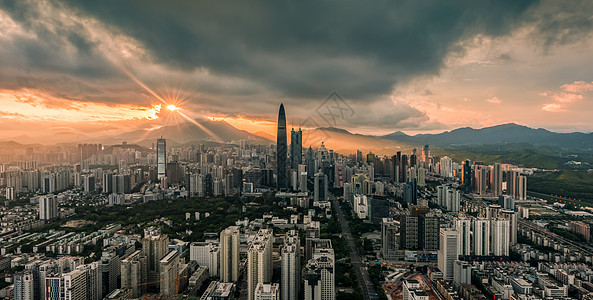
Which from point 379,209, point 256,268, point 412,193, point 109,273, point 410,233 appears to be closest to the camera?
point 256,268

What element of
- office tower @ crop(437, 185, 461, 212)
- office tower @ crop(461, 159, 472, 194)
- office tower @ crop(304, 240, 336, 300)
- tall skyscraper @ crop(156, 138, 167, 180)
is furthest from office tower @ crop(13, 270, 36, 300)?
office tower @ crop(461, 159, 472, 194)

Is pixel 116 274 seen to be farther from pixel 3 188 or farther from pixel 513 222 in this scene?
pixel 3 188

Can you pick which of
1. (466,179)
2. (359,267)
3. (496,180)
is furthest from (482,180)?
(359,267)

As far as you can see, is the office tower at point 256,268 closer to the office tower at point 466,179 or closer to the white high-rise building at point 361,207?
the white high-rise building at point 361,207

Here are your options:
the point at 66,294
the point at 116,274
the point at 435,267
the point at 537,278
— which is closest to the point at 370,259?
the point at 435,267

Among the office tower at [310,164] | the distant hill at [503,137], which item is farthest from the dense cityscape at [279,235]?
the distant hill at [503,137]

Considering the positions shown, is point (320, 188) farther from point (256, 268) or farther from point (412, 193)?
point (256, 268)

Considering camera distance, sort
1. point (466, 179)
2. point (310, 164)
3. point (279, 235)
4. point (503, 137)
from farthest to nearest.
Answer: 1. point (503, 137)
2. point (310, 164)
3. point (466, 179)
4. point (279, 235)
